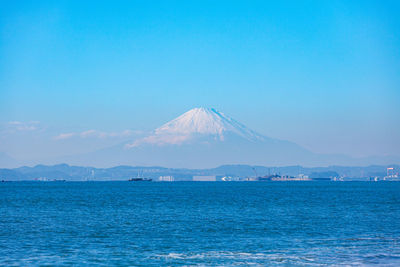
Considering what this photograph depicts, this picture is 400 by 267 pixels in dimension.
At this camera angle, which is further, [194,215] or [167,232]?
Result: [194,215]

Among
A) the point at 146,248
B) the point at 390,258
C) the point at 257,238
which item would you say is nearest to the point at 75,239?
the point at 146,248

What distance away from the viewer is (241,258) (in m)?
33.7

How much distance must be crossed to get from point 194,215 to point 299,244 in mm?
28598

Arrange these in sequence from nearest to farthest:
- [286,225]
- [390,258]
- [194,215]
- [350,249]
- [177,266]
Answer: [177,266]
[390,258]
[350,249]
[286,225]
[194,215]

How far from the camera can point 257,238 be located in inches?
1710

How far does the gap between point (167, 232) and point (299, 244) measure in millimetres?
12595

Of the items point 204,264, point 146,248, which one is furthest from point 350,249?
point 146,248

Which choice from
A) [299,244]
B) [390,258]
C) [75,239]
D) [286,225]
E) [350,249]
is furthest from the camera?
[286,225]

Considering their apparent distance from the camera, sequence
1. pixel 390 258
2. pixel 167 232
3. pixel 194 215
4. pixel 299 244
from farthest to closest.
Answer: pixel 194 215
pixel 167 232
pixel 299 244
pixel 390 258

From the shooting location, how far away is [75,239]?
139 ft

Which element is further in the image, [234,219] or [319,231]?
[234,219]

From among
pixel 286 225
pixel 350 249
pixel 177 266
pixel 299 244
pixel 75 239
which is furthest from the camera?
pixel 286 225

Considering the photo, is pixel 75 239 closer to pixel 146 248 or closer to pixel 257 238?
pixel 146 248

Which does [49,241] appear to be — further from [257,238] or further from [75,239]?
[257,238]
